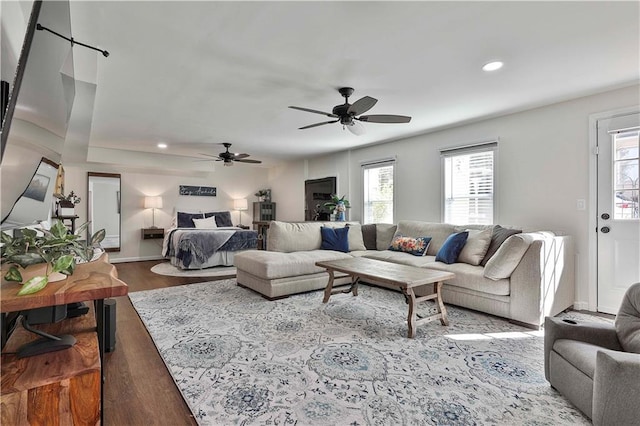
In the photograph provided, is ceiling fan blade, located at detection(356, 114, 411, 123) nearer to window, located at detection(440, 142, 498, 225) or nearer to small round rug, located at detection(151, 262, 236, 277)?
window, located at detection(440, 142, 498, 225)

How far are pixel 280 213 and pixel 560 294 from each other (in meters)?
6.37

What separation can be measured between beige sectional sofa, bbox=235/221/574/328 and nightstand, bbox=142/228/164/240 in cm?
348

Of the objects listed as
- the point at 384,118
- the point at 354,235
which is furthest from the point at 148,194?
the point at 384,118

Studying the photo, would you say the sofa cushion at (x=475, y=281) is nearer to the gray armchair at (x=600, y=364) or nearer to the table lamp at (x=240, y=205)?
the gray armchair at (x=600, y=364)

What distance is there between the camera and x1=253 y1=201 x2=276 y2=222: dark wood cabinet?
8.48m

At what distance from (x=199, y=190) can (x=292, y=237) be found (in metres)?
4.09

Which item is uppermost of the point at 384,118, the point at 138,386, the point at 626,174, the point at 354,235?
the point at 384,118

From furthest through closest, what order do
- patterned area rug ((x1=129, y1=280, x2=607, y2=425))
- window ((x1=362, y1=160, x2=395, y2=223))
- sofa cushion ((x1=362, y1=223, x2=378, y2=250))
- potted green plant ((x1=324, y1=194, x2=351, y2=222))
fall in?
potted green plant ((x1=324, y1=194, x2=351, y2=222)) → window ((x1=362, y1=160, x2=395, y2=223)) → sofa cushion ((x1=362, y1=223, x2=378, y2=250)) → patterned area rug ((x1=129, y1=280, x2=607, y2=425))

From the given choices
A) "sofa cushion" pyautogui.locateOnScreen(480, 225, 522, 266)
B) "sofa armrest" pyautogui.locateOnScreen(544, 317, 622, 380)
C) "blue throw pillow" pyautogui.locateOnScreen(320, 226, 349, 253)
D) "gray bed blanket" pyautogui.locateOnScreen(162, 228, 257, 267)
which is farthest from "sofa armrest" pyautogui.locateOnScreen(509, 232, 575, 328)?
"gray bed blanket" pyautogui.locateOnScreen(162, 228, 257, 267)

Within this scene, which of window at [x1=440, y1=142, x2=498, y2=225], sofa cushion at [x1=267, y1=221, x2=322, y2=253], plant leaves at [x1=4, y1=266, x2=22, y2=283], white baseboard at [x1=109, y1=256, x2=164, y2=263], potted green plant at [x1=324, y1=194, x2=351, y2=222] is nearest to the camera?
plant leaves at [x1=4, y1=266, x2=22, y2=283]

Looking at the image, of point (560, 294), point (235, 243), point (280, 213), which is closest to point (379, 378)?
point (560, 294)

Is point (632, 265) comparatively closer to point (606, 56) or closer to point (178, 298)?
point (606, 56)

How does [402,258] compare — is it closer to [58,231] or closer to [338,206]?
[338,206]

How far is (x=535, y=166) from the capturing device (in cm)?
391
